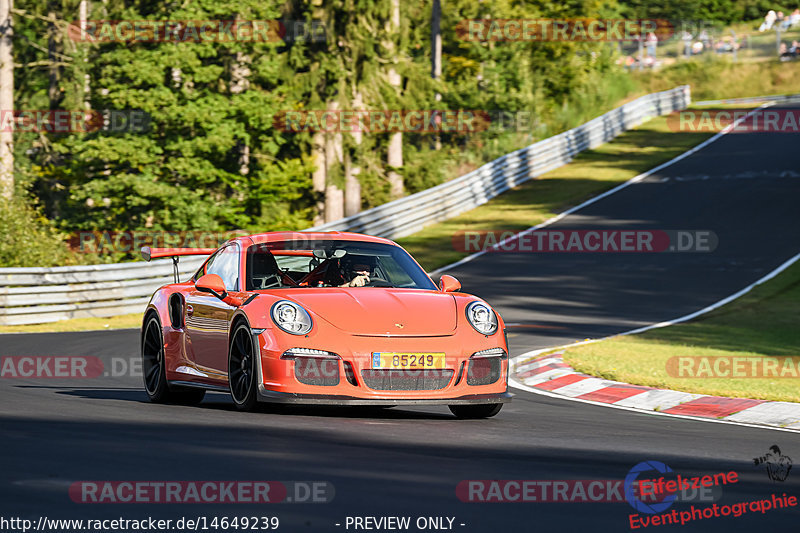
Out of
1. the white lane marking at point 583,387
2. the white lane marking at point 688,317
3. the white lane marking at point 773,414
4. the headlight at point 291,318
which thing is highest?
the headlight at point 291,318

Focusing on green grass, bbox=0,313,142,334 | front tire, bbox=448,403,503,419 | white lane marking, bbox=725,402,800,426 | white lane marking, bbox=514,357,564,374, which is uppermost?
front tire, bbox=448,403,503,419

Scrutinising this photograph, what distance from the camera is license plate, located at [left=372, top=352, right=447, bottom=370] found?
28.2 ft

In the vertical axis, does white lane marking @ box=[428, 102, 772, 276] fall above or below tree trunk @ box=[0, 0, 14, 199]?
below

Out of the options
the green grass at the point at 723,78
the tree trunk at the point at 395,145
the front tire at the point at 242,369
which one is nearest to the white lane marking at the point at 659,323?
the front tire at the point at 242,369

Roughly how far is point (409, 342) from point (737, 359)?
7.46 m

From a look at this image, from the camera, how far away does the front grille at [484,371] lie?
29.3ft

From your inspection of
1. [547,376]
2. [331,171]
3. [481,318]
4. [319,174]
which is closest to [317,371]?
[481,318]

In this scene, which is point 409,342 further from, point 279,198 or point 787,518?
point 279,198

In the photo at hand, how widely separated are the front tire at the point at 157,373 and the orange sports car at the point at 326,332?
15 mm

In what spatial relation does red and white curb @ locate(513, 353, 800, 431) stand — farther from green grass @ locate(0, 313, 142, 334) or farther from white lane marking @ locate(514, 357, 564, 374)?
green grass @ locate(0, 313, 142, 334)

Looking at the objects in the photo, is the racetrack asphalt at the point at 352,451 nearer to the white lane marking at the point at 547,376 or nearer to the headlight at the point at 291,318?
the headlight at the point at 291,318

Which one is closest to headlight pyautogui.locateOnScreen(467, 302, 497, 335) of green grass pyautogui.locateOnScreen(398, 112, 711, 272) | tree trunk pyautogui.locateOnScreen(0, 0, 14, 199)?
green grass pyautogui.locateOnScreen(398, 112, 711, 272)

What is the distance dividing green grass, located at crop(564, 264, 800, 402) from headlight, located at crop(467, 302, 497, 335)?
10.8ft

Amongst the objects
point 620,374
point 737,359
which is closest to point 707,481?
point 620,374
